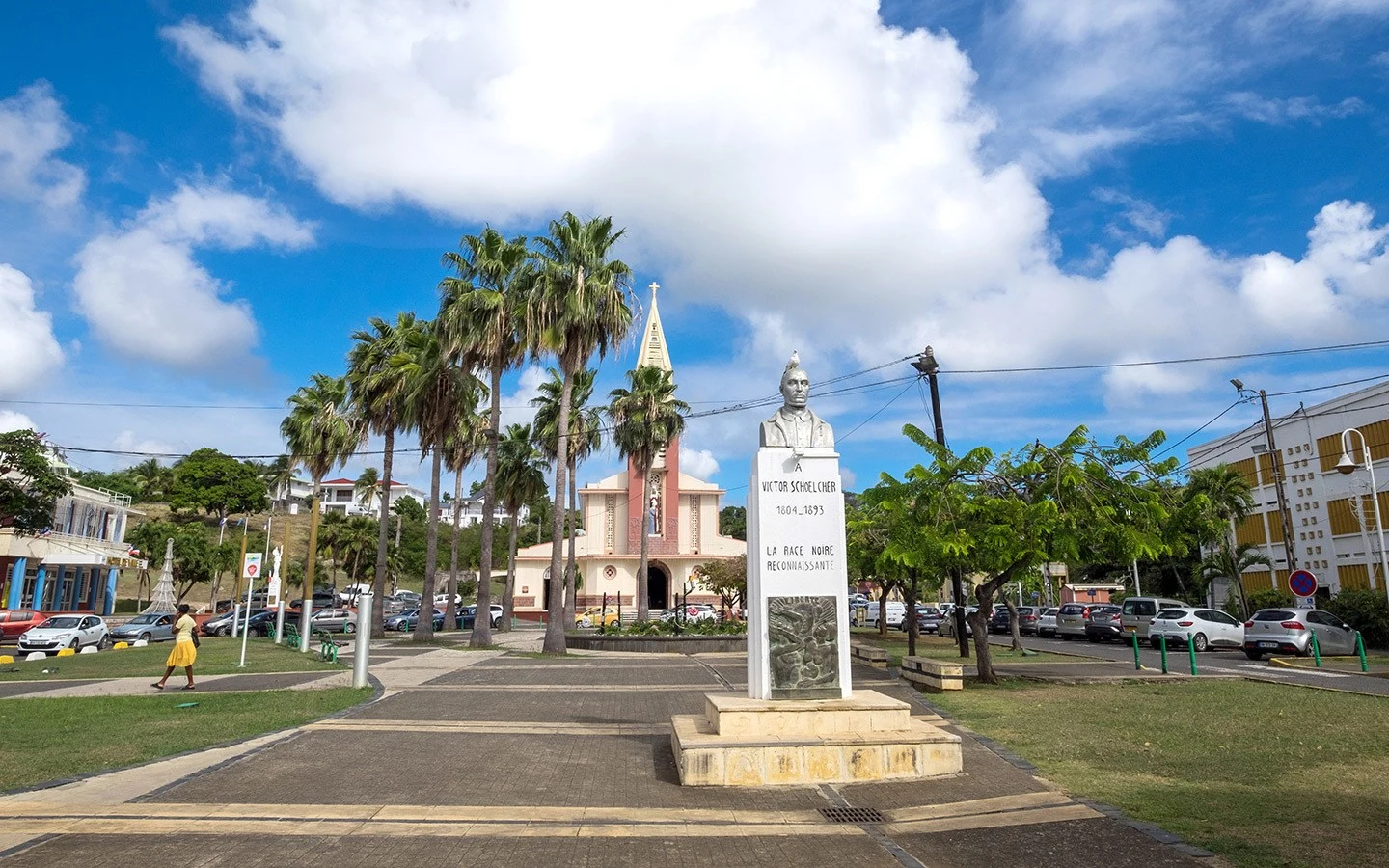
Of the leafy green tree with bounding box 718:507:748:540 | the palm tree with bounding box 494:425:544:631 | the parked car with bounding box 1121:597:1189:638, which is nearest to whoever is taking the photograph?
the parked car with bounding box 1121:597:1189:638

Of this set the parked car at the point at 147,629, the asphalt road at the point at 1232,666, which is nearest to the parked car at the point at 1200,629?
the asphalt road at the point at 1232,666

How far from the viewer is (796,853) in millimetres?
5938

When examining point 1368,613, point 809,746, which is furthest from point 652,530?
point 809,746

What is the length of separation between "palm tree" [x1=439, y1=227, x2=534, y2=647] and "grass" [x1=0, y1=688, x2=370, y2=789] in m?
12.3

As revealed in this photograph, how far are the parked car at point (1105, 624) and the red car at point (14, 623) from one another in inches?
1451

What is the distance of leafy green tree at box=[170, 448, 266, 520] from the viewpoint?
263 ft

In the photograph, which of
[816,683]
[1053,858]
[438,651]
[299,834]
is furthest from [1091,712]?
[438,651]

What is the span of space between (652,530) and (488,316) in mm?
27736

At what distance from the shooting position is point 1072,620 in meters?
34.6

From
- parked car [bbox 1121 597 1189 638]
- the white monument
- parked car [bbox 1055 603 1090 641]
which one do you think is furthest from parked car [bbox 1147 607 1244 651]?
the white monument

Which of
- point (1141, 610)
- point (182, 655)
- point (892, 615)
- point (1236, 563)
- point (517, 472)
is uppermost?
point (517, 472)

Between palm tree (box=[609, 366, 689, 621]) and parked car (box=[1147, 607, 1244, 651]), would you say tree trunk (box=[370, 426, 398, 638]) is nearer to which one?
palm tree (box=[609, 366, 689, 621])

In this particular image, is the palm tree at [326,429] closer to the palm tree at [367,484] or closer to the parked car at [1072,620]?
the palm tree at [367,484]

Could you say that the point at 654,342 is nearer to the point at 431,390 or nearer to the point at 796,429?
the point at 431,390
